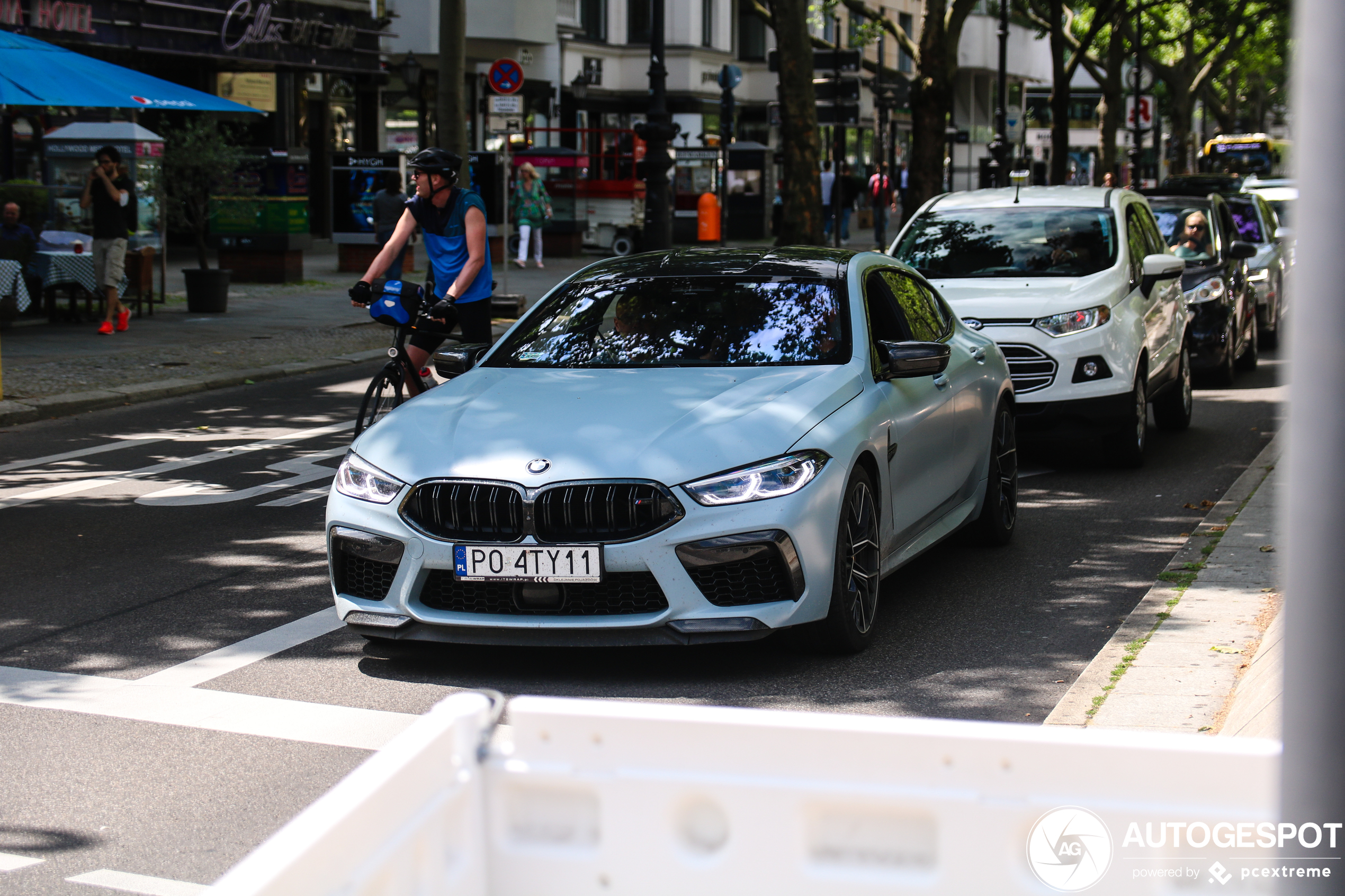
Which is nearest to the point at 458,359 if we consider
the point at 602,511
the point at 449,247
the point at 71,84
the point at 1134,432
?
the point at 602,511

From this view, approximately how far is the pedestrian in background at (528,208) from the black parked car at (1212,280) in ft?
49.2

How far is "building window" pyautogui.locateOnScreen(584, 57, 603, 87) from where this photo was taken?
154 feet

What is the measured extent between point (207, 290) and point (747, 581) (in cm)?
1592

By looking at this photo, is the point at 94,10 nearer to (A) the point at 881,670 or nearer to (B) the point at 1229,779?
(A) the point at 881,670

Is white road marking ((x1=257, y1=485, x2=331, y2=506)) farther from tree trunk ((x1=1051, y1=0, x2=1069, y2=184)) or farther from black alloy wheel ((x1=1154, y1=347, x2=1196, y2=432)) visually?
tree trunk ((x1=1051, y1=0, x2=1069, y2=184))

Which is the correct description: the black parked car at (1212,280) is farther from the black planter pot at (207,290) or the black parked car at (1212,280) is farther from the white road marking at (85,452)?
the black planter pot at (207,290)

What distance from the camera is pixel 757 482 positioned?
220 inches

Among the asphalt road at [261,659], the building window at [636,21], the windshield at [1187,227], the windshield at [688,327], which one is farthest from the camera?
the building window at [636,21]

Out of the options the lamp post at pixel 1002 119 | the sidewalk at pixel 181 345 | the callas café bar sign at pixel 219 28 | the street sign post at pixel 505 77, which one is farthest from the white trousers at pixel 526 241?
the lamp post at pixel 1002 119

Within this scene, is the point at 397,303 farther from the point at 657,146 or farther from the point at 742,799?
the point at 657,146

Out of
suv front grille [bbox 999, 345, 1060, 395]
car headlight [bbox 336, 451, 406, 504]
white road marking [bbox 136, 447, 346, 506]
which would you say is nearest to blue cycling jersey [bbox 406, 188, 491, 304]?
white road marking [bbox 136, 447, 346, 506]

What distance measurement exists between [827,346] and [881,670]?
1411 millimetres

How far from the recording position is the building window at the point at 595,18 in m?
48.0

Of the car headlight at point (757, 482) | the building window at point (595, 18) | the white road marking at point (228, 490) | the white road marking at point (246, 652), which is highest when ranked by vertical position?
the building window at point (595, 18)
